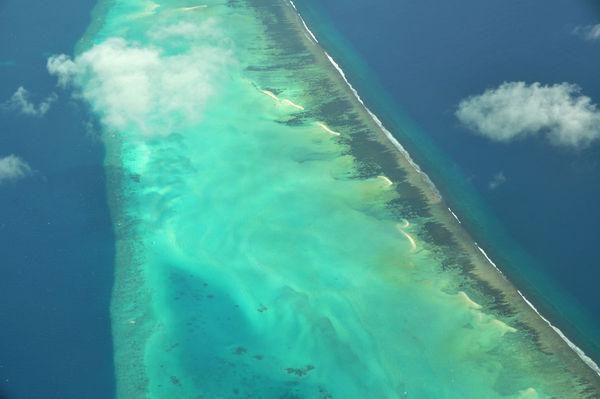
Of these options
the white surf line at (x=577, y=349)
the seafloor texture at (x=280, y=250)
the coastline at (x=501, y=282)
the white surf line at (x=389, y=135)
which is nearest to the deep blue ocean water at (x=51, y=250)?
the seafloor texture at (x=280, y=250)

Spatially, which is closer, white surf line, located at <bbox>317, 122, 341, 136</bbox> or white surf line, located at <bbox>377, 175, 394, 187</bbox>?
white surf line, located at <bbox>377, 175, 394, 187</bbox>

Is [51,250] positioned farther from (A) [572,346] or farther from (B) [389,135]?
(A) [572,346]

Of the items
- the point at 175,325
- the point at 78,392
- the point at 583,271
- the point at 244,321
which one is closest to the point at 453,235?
the point at 583,271

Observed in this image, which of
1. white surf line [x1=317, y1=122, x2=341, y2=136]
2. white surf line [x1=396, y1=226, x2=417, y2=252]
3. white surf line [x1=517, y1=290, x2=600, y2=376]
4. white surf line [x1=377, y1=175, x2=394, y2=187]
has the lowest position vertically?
white surf line [x1=517, y1=290, x2=600, y2=376]

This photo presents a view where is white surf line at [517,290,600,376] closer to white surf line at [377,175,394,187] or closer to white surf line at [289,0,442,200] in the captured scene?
white surf line at [289,0,442,200]

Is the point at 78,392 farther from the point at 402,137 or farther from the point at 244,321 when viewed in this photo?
the point at 402,137

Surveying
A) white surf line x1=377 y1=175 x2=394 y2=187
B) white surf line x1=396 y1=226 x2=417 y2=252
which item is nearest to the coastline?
white surf line x1=377 y1=175 x2=394 y2=187

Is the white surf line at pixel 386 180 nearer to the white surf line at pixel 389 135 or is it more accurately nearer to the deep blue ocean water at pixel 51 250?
the white surf line at pixel 389 135
